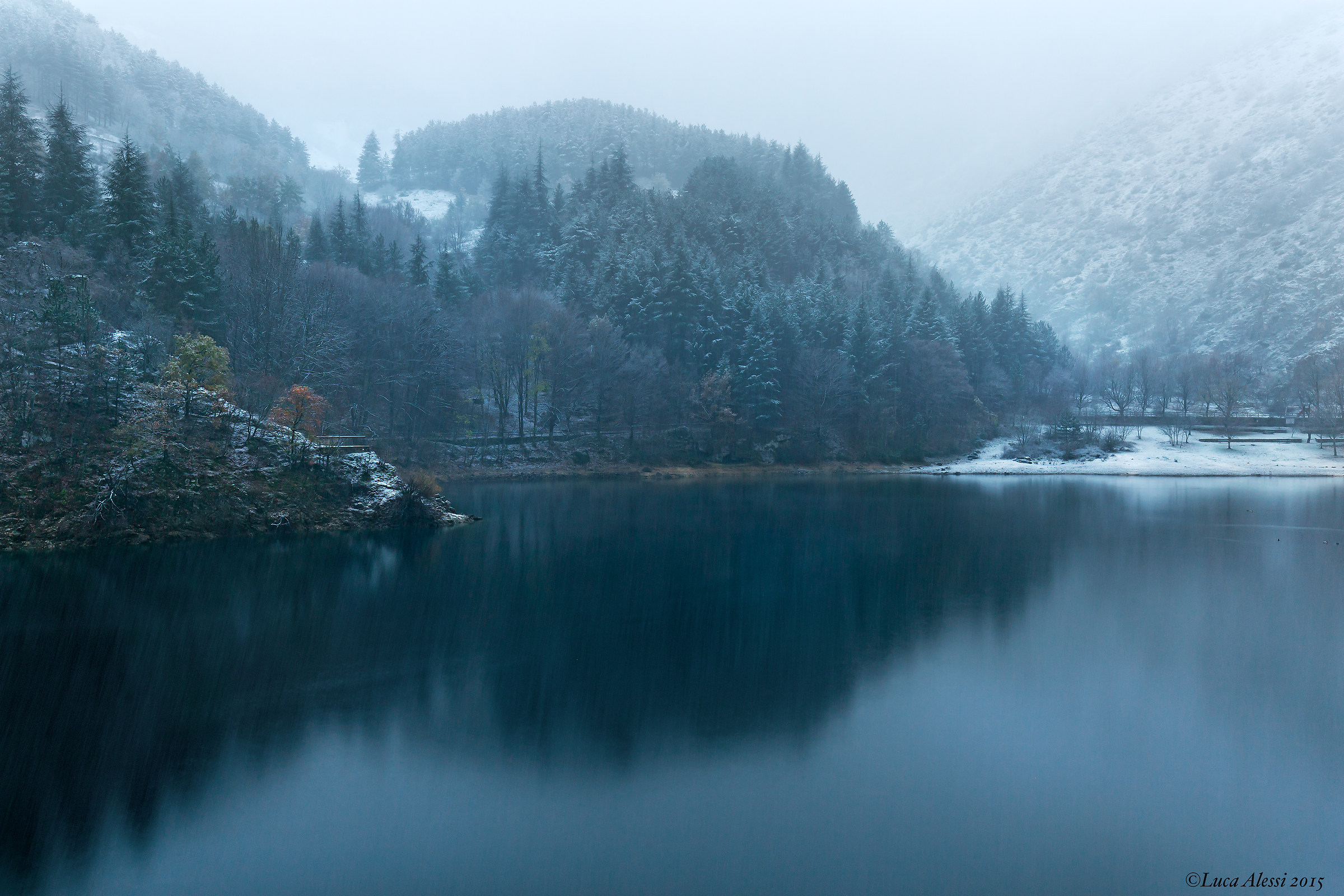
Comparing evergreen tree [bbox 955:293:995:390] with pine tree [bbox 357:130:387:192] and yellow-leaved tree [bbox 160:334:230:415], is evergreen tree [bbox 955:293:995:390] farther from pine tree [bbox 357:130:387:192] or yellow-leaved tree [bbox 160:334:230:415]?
pine tree [bbox 357:130:387:192]

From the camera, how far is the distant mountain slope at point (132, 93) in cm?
12588

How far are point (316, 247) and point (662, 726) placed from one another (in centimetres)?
7587

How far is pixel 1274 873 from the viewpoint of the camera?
852cm

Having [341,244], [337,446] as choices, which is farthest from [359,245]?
[337,446]

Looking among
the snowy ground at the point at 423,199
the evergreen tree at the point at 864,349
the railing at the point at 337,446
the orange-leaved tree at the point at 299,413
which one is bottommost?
the railing at the point at 337,446

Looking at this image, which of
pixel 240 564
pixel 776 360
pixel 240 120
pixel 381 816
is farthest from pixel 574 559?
pixel 240 120

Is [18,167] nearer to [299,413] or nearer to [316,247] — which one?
[316,247]

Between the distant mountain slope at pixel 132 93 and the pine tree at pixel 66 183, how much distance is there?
85938mm

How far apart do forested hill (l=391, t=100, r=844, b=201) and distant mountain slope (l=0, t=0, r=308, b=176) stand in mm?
26391

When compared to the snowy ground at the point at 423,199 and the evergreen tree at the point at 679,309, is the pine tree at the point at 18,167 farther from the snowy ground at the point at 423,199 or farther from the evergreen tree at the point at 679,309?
the snowy ground at the point at 423,199

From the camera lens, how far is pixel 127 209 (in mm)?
48344

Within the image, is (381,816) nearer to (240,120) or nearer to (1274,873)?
(1274,873)

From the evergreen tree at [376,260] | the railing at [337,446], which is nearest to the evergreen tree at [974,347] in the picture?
the evergreen tree at [376,260]

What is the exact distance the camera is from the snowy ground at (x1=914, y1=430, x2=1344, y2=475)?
67.7m
